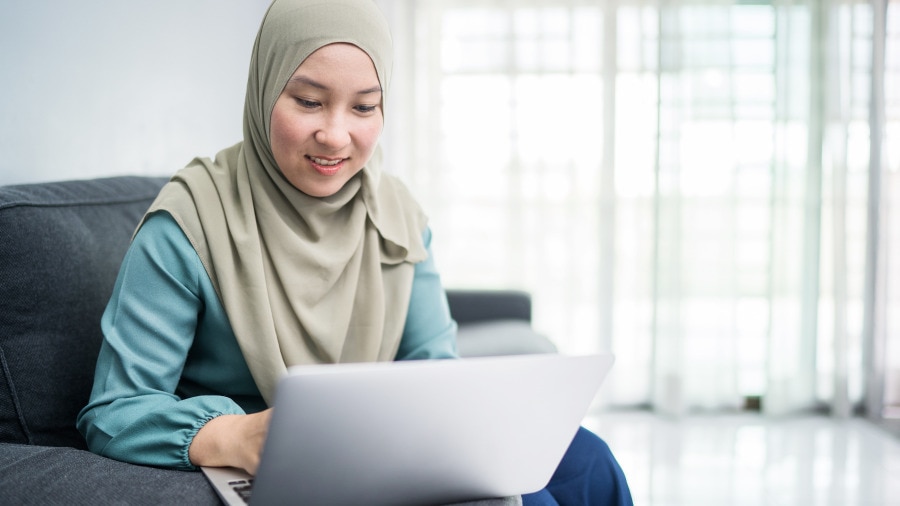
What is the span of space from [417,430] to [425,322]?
564 mm

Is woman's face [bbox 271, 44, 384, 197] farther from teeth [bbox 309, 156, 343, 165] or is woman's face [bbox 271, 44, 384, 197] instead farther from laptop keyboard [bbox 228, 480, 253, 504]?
laptop keyboard [bbox 228, 480, 253, 504]

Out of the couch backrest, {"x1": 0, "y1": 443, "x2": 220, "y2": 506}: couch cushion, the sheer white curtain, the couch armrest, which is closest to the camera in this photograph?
{"x1": 0, "y1": 443, "x2": 220, "y2": 506}: couch cushion

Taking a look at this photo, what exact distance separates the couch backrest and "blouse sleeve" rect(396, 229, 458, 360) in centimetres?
47

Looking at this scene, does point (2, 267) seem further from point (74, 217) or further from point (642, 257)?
point (642, 257)

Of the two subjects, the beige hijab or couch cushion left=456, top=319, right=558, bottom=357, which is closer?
the beige hijab

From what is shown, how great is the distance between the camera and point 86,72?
5.10 ft

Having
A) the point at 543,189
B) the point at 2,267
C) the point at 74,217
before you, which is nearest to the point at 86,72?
the point at 74,217

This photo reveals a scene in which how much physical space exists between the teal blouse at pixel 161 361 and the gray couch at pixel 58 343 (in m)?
0.04

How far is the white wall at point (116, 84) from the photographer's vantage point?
1.35 m

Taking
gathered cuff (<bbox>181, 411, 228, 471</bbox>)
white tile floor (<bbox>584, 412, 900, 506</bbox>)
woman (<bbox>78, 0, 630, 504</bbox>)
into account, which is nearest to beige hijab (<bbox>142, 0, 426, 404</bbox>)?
woman (<bbox>78, 0, 630, 504</bbox>)

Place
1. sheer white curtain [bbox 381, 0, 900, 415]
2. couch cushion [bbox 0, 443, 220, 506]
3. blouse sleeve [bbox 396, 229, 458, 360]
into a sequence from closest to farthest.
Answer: couch cushion [bbox 0, 443, 220, 506] < blouse sleeve [bbox 396, 229, 458, 360] < sheer white curtain [bbox 381, 0, 900, 415]

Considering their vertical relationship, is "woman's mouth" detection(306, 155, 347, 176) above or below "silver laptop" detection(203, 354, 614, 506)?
above

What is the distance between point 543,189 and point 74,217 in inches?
85.1

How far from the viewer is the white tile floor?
93.7 inches
